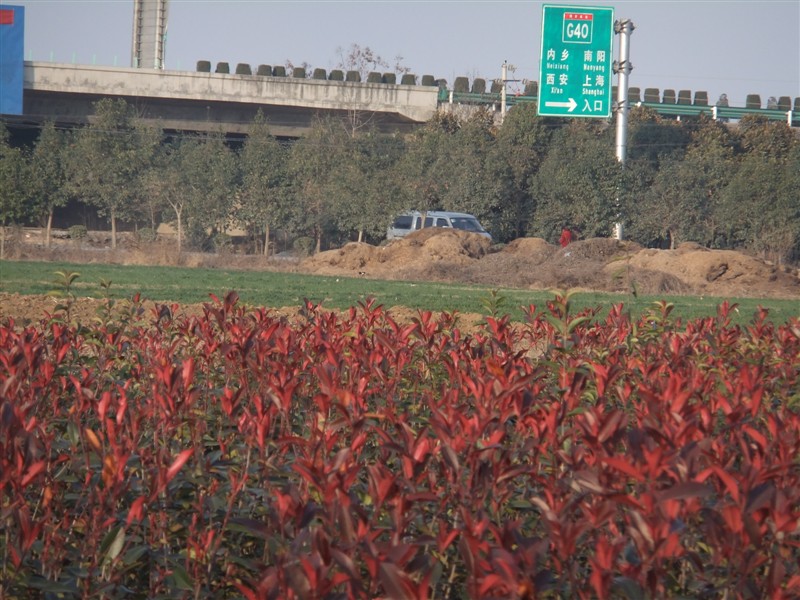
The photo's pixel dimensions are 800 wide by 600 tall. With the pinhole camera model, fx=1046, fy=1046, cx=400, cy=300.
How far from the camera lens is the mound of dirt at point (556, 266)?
2597cm

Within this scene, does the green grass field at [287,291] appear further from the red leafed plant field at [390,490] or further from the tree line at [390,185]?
the tree line at [390,185]

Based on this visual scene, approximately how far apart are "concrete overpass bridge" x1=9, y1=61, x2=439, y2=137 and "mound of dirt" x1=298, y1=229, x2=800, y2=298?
22.3 meters

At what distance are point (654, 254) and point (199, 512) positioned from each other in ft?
91.5

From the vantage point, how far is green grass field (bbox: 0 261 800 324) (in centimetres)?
1598

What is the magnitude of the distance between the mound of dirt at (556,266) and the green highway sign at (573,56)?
4136 millimetres

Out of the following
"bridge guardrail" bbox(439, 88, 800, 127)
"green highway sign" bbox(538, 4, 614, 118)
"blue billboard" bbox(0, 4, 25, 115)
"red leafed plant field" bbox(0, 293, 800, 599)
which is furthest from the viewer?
"bridge guardrail" bbox(439, 88, 800, 127)

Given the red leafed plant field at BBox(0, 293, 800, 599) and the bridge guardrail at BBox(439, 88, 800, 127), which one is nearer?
the red leafed plant field at BBox(0, 293, 800, 599)

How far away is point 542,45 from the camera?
2948 cm

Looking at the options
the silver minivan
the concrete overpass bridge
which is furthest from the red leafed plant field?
the concrete overpass bridge

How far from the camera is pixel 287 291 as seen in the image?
18469mm

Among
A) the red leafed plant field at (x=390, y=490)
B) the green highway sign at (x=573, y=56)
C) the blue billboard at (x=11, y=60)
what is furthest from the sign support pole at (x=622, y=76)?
the red leafed plant field at (x=390, y=490)

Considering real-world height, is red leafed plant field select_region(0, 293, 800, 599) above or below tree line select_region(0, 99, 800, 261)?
below

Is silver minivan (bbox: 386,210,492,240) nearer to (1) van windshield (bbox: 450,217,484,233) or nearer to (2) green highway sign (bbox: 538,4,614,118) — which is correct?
(1) van windshield (bbox: 450,217,484,233)

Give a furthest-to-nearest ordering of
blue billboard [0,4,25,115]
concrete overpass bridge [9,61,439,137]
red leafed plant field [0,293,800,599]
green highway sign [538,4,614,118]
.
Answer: concrete overpass bridge [9,61,439,137]
blue billboard [0,4,25,115]
green highway sign [538,4,614,118]
red leafed plant field [0,293,800,599]
